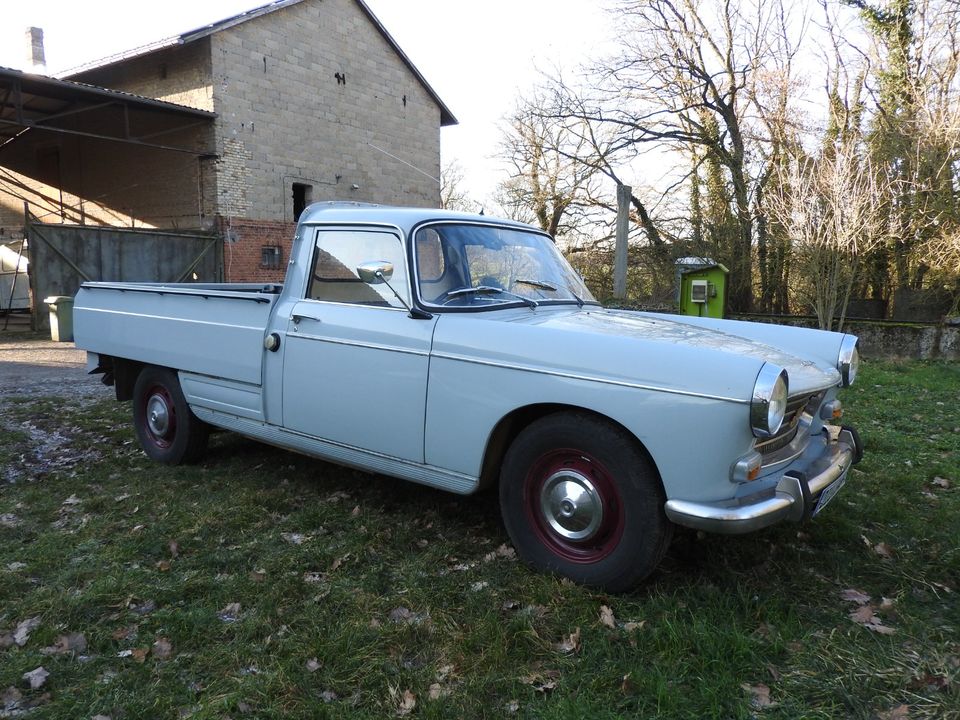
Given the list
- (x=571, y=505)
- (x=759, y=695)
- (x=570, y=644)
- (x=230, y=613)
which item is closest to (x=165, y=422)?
(x=230, y=613)

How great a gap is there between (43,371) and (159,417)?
5958 millimetres

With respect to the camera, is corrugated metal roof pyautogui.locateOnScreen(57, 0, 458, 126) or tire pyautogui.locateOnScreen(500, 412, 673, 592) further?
corrugated metal roof pyautogui.locateOnScreen(57, 0, 458, 126)

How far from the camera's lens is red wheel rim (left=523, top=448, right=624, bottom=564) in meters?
3.17

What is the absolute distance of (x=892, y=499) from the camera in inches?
176

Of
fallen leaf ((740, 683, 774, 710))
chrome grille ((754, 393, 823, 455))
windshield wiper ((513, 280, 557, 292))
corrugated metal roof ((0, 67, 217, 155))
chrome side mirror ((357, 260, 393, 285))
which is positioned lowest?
fallen leaf ((740, 683, 774, 710))

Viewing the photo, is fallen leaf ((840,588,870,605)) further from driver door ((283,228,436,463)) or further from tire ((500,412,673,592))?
driver door ((283,228,436,463))

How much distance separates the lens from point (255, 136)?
18594 mm

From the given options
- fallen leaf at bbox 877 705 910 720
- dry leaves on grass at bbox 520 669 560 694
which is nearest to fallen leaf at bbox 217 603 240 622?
dry leaves on grass at bbox 520 669 560 694

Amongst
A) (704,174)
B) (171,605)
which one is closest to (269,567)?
(171,605)

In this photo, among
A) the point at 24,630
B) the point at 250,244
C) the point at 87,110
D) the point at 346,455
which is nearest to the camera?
the point at 24,630

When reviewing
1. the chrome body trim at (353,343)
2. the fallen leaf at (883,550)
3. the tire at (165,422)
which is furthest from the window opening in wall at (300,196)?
the fallen leaf at (883,550)

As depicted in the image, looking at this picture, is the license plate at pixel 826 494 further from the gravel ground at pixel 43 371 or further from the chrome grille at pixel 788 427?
the gravel ground at pixel 43 371

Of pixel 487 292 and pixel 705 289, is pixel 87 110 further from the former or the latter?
pixel 487 292

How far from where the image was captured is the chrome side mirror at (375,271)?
3.73 m
